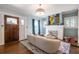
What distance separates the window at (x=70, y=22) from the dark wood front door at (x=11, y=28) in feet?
2.85

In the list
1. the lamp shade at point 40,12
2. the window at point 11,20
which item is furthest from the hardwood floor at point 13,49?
the lamp shade at point 40,12

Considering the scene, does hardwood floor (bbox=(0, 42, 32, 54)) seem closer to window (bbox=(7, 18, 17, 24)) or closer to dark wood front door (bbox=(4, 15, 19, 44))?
dark wood front door (bbox=(4, 15, 19, 44))

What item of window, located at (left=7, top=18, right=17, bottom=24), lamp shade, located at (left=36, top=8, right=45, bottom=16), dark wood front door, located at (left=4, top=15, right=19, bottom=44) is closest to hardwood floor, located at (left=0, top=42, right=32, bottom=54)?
dark wood front door, located at (left=4, top=15, right=19, bottom=44)

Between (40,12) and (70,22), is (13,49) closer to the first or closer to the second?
(40,12)

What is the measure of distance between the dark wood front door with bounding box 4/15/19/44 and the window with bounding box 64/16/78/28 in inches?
34.2

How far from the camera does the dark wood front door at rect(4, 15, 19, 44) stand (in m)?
1.58

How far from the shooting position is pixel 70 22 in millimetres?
1479

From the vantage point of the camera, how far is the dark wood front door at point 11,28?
5.20 ft

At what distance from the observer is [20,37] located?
1687 millimetres

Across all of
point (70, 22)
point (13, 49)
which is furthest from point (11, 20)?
point (70, 22)

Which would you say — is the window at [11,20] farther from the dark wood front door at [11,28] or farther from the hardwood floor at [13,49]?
the hardwood floor at [13,49]

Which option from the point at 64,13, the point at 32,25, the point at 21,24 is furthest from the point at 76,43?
the point at 21,24

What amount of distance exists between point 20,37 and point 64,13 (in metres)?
0.91

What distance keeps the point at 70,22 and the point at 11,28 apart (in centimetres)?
109
